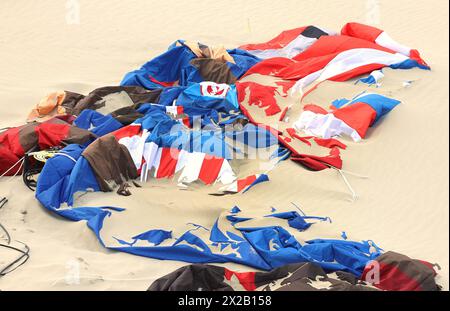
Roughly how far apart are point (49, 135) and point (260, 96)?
8.37 feet

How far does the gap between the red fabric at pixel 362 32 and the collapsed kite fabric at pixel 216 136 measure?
19 mm

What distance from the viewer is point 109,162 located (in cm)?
607

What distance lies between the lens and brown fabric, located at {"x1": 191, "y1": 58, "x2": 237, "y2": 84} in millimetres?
8266

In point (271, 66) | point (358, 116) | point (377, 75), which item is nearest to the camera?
point (358, 116)

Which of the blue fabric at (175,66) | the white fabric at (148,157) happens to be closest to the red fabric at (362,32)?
the blue fabric at (175,66)

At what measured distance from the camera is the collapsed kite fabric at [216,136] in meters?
5.12

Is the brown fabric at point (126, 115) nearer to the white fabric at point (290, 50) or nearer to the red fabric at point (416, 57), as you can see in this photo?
the white fabric at point (290, 50)

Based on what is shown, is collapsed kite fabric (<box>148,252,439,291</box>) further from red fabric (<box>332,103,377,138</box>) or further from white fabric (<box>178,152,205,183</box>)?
red fabric (<box>332,103,377,138</box>)

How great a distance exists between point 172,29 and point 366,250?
332 inches

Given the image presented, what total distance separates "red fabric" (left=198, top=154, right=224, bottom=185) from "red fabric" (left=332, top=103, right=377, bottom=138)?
1558 millimetres

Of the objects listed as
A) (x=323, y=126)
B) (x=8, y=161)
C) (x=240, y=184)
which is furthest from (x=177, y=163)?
(x=323, y=126)

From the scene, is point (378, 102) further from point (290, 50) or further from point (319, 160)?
point (290, 50)

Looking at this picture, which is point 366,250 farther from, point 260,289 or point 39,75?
point 39,75

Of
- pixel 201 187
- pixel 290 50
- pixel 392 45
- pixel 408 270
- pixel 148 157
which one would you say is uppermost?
pixel 392 45
